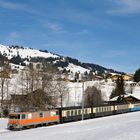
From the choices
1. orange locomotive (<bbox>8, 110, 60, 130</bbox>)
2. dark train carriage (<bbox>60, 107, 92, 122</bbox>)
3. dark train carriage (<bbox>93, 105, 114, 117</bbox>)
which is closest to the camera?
orange locomotive (<bbox>8, 110, 60, 130</bbox>)

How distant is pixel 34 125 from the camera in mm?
54281

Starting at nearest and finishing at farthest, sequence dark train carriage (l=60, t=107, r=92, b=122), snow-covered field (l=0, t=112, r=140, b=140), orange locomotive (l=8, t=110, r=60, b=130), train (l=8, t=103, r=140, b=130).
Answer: snow-covered field (l=0, t=112, r=140, b=140) → orange locomotive (l=8, t=110, r=60, b=130) → train (l=8, t=103, r=140, b=130) → dark train carriage (l=60, t=107, r=92, b=122)

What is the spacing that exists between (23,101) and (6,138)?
4193 centimetres

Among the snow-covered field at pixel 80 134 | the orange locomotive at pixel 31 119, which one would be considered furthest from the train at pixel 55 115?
the snow-covered field at pixel 80 134

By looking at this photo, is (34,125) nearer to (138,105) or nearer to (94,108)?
(94,108)

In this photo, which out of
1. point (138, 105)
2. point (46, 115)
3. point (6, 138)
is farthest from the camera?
point (138, 105)

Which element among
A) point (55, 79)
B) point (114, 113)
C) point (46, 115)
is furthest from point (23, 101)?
point (46, 115)

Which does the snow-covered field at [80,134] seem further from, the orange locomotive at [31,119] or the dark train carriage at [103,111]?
the dark train carriage at [103,111]

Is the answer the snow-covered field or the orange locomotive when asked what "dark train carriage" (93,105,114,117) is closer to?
the orange locomotive

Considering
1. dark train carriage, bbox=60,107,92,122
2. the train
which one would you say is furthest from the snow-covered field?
dark train carriage, bbox=60,107,92,122

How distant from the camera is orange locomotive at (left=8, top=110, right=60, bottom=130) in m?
50.9

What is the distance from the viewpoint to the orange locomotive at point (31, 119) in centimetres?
5087

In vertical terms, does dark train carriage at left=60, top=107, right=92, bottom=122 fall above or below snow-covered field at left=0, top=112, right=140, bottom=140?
above

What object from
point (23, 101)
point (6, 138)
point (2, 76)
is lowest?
point (6, 138)
